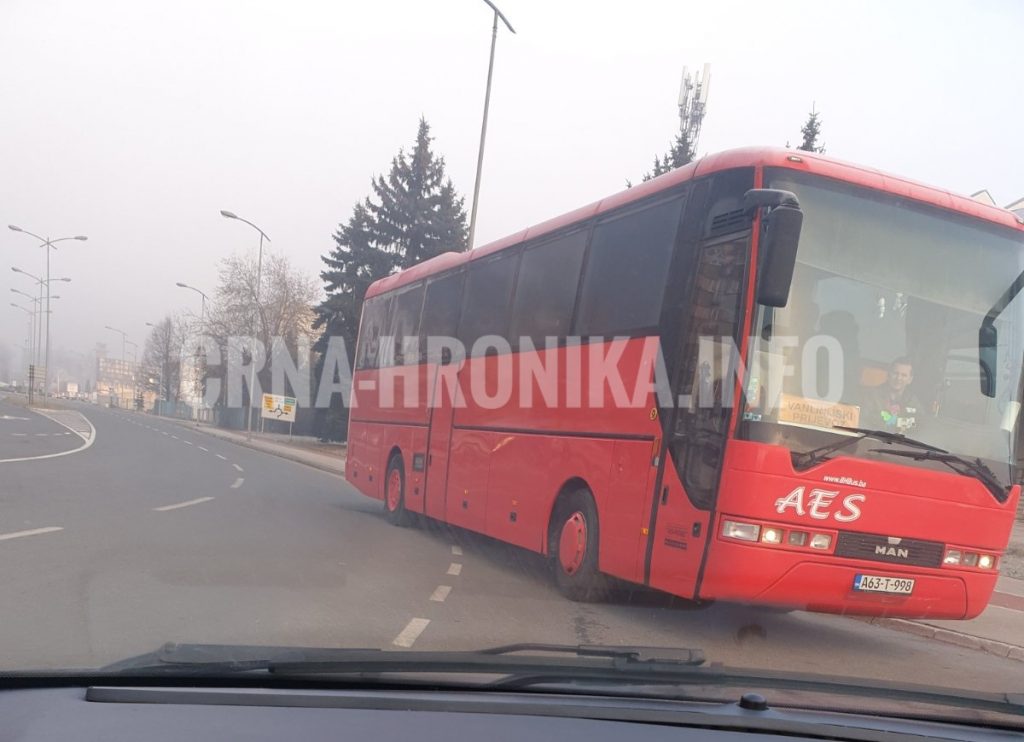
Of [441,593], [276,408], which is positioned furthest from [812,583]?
[276,408]

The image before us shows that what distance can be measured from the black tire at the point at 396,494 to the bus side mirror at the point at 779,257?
8.70m

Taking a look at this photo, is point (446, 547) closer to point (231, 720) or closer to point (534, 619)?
point (534, 619)

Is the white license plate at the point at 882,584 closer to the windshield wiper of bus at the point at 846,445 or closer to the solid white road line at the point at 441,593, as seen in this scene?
the windshield wiper of bus at the point at 846,445

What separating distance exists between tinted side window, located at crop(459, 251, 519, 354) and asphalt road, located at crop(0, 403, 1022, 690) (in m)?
2.85

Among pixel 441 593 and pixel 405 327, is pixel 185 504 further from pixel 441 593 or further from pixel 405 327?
pixel 441 593

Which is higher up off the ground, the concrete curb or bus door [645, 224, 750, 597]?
bus door [645, 224, 750, 597]

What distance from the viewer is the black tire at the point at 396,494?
13820 mm

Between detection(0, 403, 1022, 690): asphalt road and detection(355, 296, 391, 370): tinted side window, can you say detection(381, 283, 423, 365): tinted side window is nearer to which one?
detection(355, 296, 391, 370): tinted side window

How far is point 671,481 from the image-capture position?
6.89m

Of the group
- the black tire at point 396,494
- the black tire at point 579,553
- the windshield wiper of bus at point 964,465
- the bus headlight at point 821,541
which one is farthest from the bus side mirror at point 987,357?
the black tire at point 396,494

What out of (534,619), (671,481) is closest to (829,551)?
(671,481)

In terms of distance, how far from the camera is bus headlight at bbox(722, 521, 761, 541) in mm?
6301

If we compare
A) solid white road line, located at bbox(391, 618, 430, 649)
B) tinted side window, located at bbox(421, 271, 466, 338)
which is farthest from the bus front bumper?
tinted side window, located at bbox(421, 271, 466, 338)

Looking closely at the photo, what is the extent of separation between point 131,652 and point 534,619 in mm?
3243
